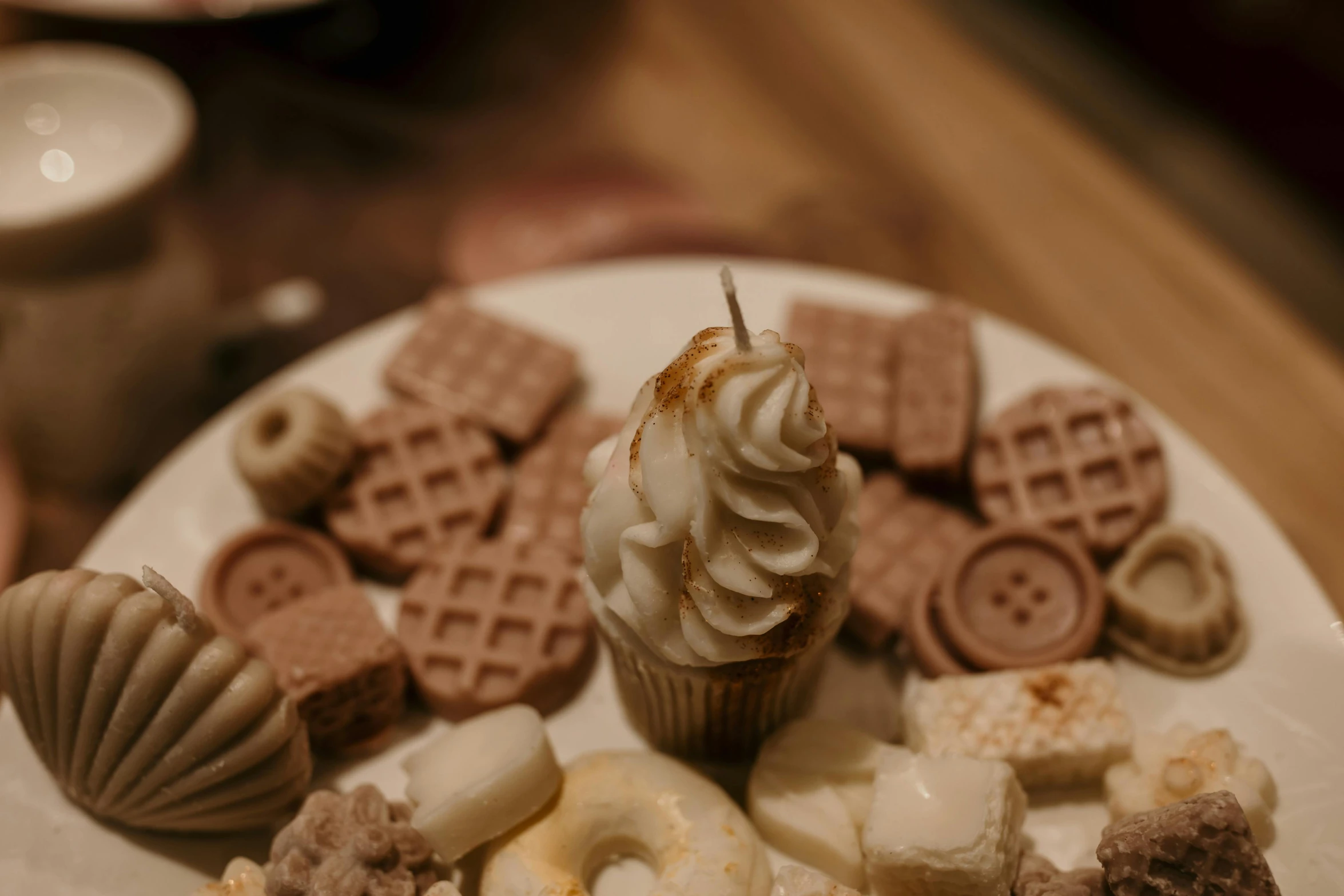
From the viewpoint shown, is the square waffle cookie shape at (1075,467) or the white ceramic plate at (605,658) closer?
the white ceramic plate at (605,658)

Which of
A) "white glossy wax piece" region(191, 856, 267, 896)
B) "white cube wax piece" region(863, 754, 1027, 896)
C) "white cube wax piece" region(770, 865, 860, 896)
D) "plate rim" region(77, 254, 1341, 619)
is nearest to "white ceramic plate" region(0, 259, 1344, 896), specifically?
"plate rim" region(77, 254, 1341, 619)

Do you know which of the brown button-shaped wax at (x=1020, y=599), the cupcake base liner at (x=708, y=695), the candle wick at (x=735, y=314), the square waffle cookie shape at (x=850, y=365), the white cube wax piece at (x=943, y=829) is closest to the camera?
the candle wick at (x=735, y=314)

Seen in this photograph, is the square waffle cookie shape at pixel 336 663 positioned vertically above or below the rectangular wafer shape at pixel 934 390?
below

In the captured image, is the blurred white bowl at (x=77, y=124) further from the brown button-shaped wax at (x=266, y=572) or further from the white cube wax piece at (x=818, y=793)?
the white cube wax piece at (x=818, y=793)

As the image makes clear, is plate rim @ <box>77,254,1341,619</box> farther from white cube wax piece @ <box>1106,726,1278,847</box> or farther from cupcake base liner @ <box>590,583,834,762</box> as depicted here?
cupcake base liner @ <box>590,583,834,762</box>

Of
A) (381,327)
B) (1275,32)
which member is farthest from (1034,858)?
(1275,32)

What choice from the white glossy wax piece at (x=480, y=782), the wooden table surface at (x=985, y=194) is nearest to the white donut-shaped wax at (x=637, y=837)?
the white glossy wax piece at (x=480, y=782)

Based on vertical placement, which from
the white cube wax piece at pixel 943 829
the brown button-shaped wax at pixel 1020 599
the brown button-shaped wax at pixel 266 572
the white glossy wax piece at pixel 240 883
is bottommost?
the white glossy wax piece at pixel 240 883
